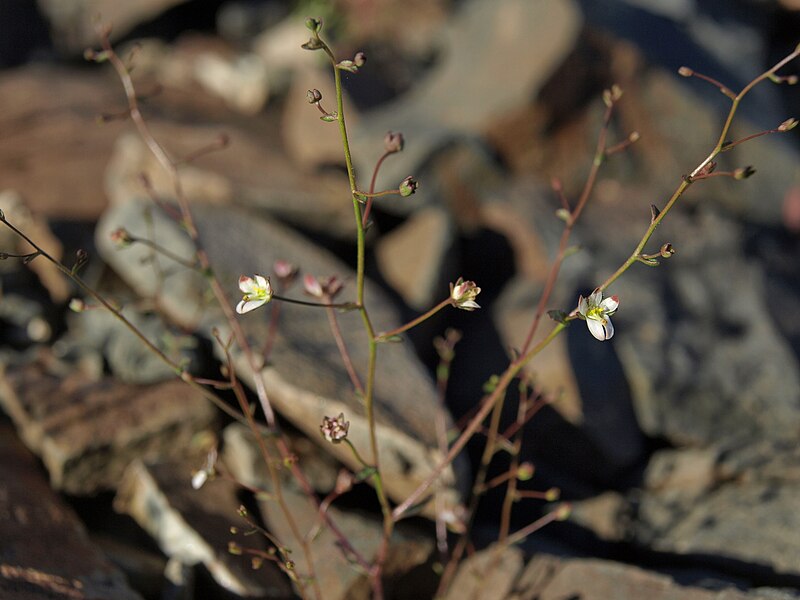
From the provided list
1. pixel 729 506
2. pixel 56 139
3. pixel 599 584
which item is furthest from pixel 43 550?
pixel 56 139

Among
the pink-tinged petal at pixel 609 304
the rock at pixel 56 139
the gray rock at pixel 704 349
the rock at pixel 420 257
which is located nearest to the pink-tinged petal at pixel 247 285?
the pink-tinged petal at pixel 609 304

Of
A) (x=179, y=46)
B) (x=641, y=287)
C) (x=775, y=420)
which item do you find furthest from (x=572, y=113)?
(x=179, y=46)

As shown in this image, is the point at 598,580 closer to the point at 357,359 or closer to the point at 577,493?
the point at 577,493

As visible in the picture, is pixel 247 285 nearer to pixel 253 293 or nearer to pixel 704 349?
pixel 253 293

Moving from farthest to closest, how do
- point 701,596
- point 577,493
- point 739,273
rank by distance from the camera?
point 739,273 → point 577,493 → point 701,596

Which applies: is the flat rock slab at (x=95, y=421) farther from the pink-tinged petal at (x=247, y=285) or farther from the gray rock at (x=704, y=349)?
the gray rock at (x=704, y=349)

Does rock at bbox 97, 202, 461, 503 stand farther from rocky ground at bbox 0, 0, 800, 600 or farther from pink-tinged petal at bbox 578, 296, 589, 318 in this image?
pink-tinged petal at bbox 578, 296, 589, 318

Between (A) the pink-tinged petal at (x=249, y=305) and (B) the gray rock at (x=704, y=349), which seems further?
(B) the gray rock at (x=704, y=349)
